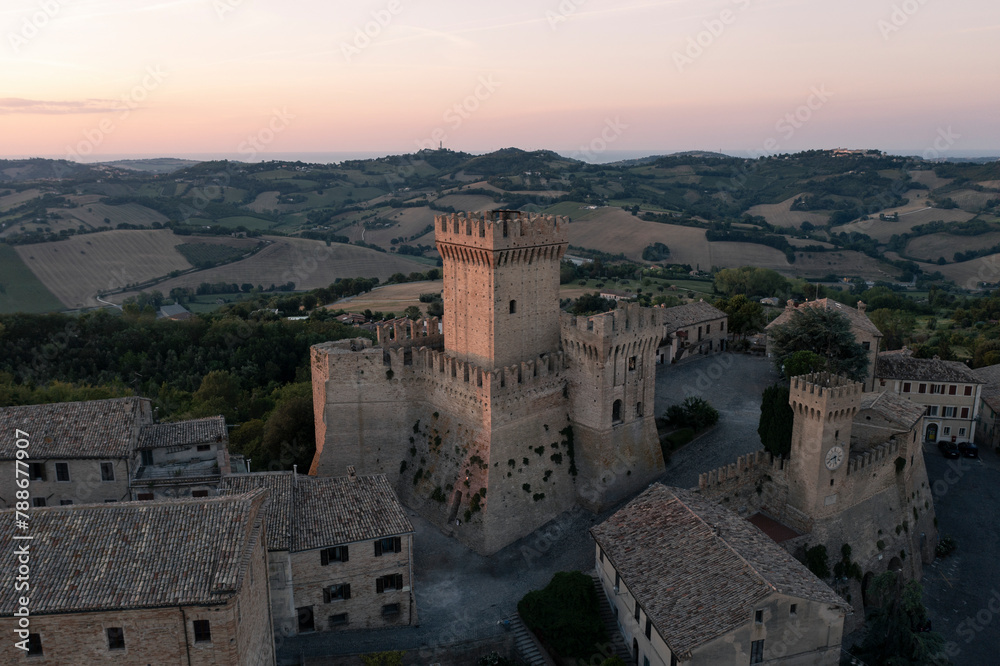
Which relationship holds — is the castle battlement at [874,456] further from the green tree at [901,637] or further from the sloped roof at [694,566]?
the sloped roof at [694,566]

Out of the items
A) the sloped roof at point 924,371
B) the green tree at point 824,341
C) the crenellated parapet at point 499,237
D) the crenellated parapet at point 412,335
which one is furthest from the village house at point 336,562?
the sloped roof at point 924,371

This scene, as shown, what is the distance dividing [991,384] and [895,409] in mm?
20930

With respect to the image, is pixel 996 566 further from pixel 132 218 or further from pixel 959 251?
pixel 132 218

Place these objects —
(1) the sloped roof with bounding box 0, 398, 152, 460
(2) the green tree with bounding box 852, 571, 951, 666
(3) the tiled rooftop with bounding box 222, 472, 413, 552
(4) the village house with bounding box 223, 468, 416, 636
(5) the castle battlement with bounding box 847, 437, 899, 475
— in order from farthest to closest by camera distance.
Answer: (5) the castle battlement with bounding box 847, 437, 899, 475 < (1) the sloped roof with bounding box 0, 398, 152, 460 < (2) the green tree with bounding box 852, 571, 951, 666 < (3) the tiled rooftop with bounding box 222, 472, 413, 552 < (4) the village house with bounding box 223, 468, 416, 636

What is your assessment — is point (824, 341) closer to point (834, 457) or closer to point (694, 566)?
point (834, 457)

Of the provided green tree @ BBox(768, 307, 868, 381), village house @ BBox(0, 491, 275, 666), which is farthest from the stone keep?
green tree @ BBox(768, 307, 868, 381)

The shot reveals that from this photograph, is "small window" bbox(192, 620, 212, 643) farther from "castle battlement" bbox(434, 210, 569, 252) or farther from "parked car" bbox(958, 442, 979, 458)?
"parked car" bbox(958, 442, 979, 458)

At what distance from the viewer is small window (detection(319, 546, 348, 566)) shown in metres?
23.3

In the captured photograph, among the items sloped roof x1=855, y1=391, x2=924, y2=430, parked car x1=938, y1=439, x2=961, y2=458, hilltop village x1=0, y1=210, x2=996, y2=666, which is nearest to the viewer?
hilltop village x1=0, y1=210, x2=996, y2=666

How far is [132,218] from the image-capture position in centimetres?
14400

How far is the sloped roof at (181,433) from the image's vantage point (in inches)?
1134

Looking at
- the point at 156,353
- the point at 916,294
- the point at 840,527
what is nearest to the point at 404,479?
the point at 840,527

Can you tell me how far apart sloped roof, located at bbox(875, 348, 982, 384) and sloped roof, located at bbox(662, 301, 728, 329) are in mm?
11859

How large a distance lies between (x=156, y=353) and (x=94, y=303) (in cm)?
4035
